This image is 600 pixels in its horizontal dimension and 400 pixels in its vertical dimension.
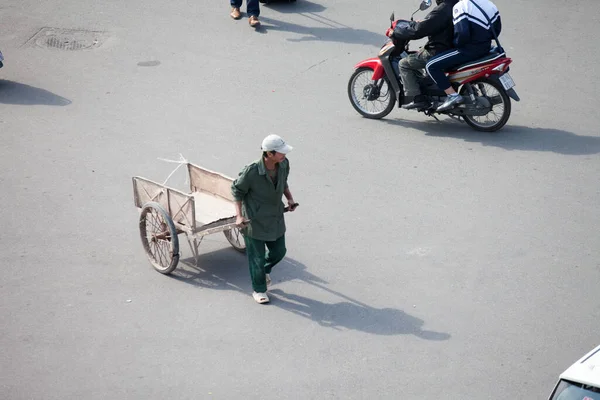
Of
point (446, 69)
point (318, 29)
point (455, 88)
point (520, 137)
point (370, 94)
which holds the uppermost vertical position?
point (446, 69)

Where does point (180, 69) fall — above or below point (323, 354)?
above

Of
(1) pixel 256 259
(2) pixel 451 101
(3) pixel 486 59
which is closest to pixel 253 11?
(2) pixel 451 101

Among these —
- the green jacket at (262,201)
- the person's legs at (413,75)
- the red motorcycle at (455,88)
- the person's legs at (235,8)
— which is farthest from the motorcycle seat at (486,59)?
the person's legs at (235,8)

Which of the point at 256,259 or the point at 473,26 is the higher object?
the point at 473,26

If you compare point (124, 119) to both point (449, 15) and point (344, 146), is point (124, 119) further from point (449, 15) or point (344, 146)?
point (449, 15)

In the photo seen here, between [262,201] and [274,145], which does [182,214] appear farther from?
[274,145]

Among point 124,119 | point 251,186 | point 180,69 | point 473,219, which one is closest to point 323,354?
point 251,186

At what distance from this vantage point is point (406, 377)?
5945 mm

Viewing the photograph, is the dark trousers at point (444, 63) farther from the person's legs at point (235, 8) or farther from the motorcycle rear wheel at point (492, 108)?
the person's legs at point (235, 8)

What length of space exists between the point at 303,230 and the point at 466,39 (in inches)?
136

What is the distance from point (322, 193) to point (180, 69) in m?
4.56

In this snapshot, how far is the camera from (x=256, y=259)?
22.0 feet

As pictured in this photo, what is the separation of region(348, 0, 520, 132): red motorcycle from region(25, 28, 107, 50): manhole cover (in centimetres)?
508

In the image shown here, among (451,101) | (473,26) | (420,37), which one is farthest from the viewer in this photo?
Result: (451,101)
